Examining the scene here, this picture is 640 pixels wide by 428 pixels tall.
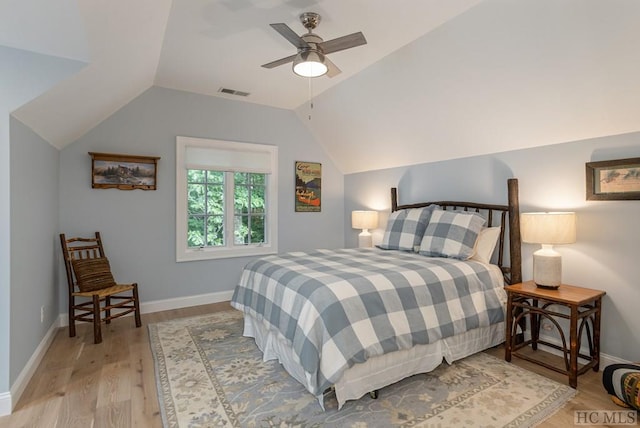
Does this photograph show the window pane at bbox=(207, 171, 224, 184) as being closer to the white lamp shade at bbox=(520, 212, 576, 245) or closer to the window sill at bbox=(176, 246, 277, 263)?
the window sill at bbox=(176, 246, 277, 263)

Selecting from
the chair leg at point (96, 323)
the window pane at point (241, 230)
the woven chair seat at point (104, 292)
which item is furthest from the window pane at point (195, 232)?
the chair leg at point (96, 323)

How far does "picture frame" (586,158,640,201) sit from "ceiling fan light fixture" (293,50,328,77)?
7.24 feet

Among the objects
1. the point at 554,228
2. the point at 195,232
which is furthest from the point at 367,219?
the point at 554,228

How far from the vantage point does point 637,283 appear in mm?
2383

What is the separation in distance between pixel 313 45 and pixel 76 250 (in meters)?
3.09

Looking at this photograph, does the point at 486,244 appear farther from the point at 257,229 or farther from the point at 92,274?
the point at 92,274

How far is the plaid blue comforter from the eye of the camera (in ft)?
6.35

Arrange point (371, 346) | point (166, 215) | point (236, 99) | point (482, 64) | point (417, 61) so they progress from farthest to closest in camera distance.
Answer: point (236, 99) → point (166, 215) → point (417, 61) → point (482, 64) → point (371, 346)

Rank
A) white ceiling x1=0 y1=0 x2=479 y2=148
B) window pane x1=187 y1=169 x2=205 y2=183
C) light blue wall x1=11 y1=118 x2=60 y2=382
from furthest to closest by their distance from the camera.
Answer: window pane x1=187 y1=169 x2=205 y2=183 < light blue wall x1=11 y1=118 x2=60 y2=382 < white ceiling x1=0 y1=0 x2=479 y2=148

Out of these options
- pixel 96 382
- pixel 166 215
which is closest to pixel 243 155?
pixel 166 215

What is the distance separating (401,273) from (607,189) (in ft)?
5.54

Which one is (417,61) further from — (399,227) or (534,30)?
(399,227)

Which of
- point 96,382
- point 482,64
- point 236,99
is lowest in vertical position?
point 96,382

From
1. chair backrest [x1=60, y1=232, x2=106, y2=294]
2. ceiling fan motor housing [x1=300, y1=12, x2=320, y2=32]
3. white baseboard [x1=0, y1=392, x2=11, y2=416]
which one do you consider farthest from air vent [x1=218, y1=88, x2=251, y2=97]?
white baseboard [x1=0, y1=392, x2=11, y2=416]
